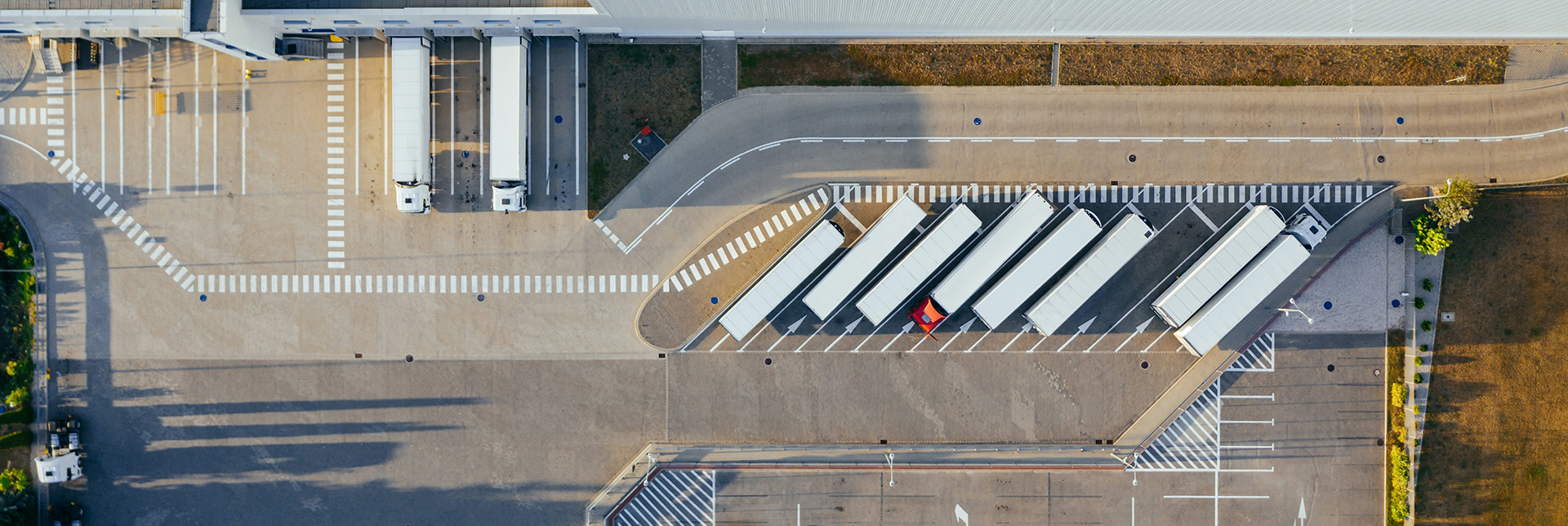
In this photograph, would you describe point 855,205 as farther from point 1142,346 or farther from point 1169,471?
point 1169,471

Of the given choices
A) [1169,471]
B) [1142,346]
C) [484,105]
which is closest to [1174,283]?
[1142,346]

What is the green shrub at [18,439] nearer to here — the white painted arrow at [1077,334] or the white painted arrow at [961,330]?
the white painted arrow at [961,330]

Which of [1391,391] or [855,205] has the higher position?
[855,205]

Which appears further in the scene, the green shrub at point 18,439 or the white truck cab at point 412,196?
the green shrub at point 18,439

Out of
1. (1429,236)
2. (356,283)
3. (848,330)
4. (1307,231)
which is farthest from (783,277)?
(1429,236)

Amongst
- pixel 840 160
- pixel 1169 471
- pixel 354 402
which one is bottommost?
pixel 1169 471

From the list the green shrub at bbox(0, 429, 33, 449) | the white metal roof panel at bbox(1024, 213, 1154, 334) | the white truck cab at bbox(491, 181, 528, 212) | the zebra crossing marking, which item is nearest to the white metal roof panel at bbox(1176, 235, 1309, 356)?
the white metal roof panel at bbox(1024, 213, 1154, 334)

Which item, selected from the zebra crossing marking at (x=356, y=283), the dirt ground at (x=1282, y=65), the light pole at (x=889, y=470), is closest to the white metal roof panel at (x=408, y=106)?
the zebra crossing marking at (x=356, y=283)
